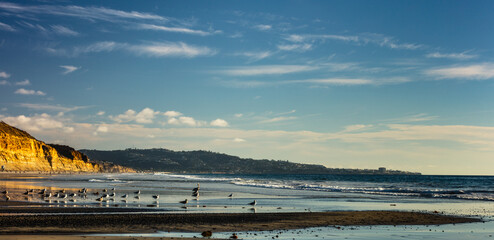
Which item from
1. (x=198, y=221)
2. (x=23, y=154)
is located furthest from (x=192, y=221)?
(x=23, y=154)

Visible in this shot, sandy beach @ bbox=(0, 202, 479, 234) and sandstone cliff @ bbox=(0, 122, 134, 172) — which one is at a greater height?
sandstone cliff @ bbox=(0, 122, 134, 172)

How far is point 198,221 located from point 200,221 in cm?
9

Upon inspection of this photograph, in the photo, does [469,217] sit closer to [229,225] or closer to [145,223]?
[229,225]

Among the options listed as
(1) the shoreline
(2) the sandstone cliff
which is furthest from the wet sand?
(2) the sandstone cliff

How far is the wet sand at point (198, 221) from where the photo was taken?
1905cm

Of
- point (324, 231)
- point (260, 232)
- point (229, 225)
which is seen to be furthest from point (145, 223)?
point (324, 231)

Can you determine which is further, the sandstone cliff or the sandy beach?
the sandstone cliff

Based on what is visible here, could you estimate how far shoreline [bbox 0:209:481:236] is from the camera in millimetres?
19000

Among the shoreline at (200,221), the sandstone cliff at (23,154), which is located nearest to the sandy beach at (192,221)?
the shoreline at (200,221)

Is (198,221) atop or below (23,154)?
below

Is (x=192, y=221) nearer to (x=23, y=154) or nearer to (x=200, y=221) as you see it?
(x=200, y=221)

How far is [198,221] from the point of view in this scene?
72.8ft

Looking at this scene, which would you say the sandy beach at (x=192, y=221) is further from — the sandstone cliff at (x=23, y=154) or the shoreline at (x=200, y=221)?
the sandstone cliff at (x=23, y=154)

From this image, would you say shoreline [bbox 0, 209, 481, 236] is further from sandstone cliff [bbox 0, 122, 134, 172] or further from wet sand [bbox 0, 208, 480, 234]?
sandstone cliff [bbox 0, 122, 134, 172]
